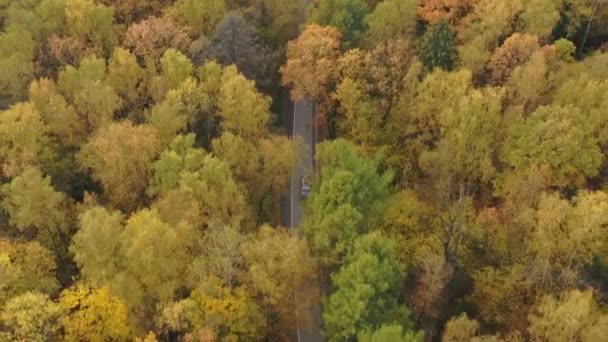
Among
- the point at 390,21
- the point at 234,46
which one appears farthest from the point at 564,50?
the point at 234,46

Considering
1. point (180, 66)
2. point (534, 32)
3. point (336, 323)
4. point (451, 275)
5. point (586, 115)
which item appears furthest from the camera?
point (534, 32)

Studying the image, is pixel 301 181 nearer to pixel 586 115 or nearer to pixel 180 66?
pixel 180 66

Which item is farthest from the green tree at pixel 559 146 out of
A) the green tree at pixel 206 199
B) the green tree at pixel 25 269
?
the green tree at pixel 25 269

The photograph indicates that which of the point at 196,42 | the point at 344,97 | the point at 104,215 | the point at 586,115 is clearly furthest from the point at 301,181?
the point at 586,115

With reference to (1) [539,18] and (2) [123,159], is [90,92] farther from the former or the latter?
(1) [539,18]

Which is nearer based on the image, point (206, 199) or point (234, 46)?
point (206, 199)

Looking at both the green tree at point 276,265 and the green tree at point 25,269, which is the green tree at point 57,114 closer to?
the green tree at point 25,269
